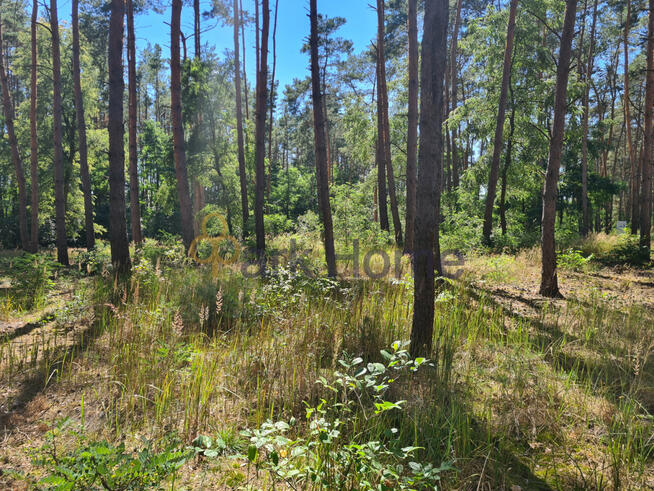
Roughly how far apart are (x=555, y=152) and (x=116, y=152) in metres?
8.53

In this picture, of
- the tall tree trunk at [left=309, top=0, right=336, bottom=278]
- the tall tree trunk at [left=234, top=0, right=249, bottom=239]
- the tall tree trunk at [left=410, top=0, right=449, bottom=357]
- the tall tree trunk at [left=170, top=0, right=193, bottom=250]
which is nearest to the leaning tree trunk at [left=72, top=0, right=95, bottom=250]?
the tall tree trunk at [left=170, top=0, right=193, bottom=250]

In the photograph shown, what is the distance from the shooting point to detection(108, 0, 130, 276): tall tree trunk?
6852mm

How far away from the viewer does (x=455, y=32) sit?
16.4 meters

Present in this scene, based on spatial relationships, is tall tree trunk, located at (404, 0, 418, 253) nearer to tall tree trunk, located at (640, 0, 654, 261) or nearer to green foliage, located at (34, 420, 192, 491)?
tall tree trunk, located at (640, 0, 654, 261)

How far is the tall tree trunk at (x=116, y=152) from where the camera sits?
6.85 meters

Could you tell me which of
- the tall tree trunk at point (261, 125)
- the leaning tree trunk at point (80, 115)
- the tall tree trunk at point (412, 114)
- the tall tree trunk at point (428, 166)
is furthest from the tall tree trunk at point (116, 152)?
the tall tree trunk at point (412, 114)

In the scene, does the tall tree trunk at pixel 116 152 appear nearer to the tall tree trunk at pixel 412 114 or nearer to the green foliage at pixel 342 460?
the green foliage at pixel 342 460

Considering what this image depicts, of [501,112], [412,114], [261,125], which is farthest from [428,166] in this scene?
[501,112]

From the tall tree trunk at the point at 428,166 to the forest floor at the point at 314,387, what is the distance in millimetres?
491

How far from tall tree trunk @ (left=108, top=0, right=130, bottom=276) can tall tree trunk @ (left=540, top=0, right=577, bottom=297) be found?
327 inches

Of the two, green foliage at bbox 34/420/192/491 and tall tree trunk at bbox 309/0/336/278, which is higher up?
tall tree trunk at bbox 309/0/336/278

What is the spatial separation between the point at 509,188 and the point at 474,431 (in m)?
15.5

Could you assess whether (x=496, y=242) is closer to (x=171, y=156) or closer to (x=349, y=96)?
(x=349, y=96)

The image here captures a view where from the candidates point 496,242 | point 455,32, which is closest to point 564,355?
point 496,242
